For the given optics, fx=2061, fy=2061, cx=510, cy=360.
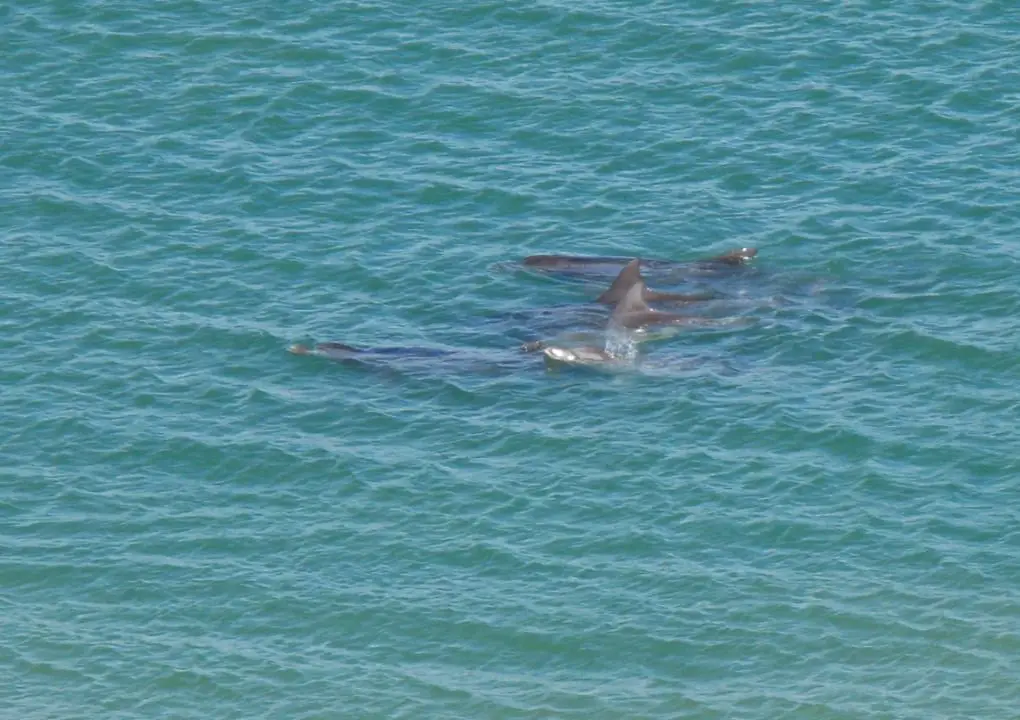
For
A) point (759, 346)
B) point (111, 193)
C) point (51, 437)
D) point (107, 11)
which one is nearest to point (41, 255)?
point (111, 193)

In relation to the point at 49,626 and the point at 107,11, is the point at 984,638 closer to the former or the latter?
the point at 49,626

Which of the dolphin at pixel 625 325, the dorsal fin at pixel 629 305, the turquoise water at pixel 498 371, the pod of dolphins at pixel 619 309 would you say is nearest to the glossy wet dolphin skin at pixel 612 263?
the pod of dolphins at pixel 619 309

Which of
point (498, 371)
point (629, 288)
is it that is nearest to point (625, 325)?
point (629, 288)

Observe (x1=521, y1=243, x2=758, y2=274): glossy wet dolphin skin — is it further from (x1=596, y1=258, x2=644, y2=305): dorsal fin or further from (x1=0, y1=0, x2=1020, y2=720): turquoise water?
(x1=596, y1=258, x2=644, y2=305): dorsal fin

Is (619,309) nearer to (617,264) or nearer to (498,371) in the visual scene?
(617,264)

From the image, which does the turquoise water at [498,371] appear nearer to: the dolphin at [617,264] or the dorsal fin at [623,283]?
the dolphin at [617,264]

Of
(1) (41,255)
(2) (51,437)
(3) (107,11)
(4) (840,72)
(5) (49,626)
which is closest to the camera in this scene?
(5) (49,626)
